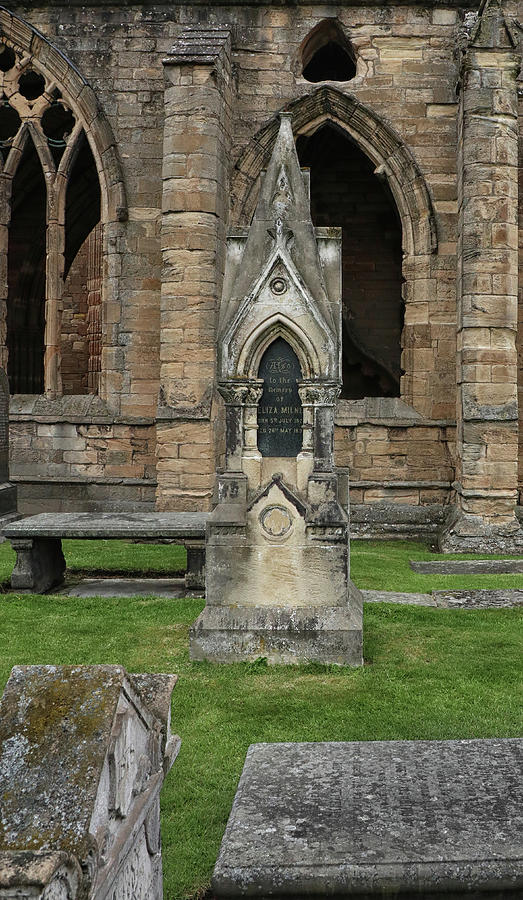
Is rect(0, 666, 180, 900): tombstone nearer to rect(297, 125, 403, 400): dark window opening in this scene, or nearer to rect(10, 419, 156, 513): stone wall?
rect(10, 419, 156, 513): stone wall

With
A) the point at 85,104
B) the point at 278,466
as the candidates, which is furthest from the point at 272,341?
the point at 85,104

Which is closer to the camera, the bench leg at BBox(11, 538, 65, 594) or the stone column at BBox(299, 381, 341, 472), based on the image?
the stone column at BBox(299, 381, 341, 472)

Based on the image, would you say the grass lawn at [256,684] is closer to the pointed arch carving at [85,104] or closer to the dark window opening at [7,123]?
the pointed arch carving at [85,104]

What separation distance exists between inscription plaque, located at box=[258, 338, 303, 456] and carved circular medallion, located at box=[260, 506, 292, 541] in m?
0.38

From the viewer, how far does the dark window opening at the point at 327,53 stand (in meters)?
11.8

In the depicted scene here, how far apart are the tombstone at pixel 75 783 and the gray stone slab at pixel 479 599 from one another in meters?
5.49

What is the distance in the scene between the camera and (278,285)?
18.8 feet

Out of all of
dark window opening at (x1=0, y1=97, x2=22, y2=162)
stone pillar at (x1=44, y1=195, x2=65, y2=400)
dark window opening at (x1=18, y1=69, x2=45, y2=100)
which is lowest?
stone pillar at (x1=44, y1=195, x2=65, y2=400)

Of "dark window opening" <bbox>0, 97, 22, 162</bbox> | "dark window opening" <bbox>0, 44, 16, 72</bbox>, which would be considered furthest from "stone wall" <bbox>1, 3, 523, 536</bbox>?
"dark window opening" <bbox>0, 97, 22, 162</bbox>

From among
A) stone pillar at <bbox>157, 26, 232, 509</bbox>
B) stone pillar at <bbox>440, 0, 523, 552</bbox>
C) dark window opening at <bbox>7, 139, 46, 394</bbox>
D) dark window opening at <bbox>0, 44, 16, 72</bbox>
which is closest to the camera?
stone pillar at <bbox>440, 0, 523, 552</bbox>

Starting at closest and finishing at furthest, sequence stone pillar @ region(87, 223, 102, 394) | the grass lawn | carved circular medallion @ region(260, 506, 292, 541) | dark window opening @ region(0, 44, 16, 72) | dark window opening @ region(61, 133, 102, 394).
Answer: the grass lawn, carved circular medallion @ region(260, 506, 292, 541), dark window opening @ region(0, 44, 16, 72), stone pillar @ region(87, 223, 102, 394), dark window opening @ region(61, 133, 102, 394)

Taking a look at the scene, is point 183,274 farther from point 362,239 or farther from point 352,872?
point 352,872

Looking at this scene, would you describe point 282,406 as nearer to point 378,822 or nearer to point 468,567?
point 378,822

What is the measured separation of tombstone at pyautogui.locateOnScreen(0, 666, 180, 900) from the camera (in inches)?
60.9
